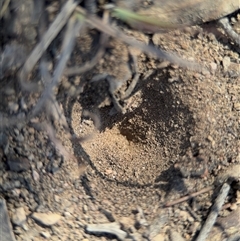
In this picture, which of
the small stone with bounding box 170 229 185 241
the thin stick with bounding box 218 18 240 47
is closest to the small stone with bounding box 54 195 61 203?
the small stone with bounding box 170 229 185 241

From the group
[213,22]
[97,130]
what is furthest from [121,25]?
[97,130]

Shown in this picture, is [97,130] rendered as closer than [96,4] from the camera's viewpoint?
No

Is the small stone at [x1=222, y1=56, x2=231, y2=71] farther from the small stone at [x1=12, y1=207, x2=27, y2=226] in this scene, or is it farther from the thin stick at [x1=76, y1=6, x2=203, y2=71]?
the small stone at [x1=12, y1=207, x2=27, y2=226]

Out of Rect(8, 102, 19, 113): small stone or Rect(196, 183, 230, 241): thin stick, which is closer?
Rect(8, 102, 19, 113): small stone

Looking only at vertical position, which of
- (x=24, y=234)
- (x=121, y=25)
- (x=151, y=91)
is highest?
(x=121, y=25)

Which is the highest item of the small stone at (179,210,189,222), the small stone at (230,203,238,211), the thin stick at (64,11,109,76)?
the thin stick at (64,11,109,76)

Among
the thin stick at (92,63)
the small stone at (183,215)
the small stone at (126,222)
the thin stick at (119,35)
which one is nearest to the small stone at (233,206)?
the small stone at (183,215)

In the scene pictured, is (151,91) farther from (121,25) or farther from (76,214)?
(76,214)

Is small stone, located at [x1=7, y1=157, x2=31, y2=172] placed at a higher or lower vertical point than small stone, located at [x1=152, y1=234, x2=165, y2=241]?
higher
